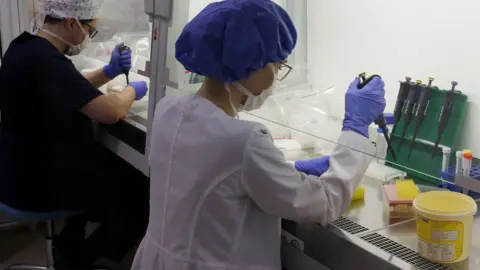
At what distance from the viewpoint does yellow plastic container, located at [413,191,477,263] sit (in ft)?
3.16

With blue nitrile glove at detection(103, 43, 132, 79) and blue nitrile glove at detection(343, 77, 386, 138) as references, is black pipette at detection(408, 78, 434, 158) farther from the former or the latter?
blue nitrile glove at detection(103, 43, 132, 79)

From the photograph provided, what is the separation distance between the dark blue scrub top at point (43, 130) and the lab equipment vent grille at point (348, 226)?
98 cm

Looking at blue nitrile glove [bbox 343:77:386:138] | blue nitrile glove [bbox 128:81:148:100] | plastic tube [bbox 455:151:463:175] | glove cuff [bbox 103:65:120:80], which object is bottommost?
plastic tube [bbox 455:151:463:175]

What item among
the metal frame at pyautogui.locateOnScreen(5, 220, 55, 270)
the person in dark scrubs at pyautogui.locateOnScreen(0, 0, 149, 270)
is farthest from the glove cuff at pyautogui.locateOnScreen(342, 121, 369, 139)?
the metal frame at pyautogui.locateOnScreen(5, 220, 55, 270)

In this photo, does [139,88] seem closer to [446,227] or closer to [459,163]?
[459,163]

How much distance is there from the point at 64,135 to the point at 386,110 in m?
1.08

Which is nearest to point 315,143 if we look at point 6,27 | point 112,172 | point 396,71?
point 396,71

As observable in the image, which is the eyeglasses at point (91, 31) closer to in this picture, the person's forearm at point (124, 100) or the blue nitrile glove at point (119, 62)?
the blue nitrile glove at point (119, 62)

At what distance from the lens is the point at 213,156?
1.09 m

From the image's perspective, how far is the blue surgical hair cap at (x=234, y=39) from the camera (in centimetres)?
107

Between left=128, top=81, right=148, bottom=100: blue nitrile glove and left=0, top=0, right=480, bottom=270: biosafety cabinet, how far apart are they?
0.12 feet

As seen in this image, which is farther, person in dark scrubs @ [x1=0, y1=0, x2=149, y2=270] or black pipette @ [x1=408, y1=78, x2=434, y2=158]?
person in dark scrubs @ [x1=0, y1=0, x2=149, y2=270]

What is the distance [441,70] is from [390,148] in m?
0.33

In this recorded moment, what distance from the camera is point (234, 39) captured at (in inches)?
42.1
